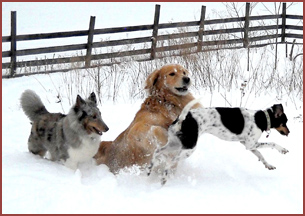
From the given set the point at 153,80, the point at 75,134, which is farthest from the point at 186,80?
the point at 75,134

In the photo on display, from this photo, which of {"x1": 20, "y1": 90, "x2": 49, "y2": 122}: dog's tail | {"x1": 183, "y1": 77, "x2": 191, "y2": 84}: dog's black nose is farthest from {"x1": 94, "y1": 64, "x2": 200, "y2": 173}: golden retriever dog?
{"x1": 20, "y1": 90, "x2": 49, "y2": 122}: dog's tail

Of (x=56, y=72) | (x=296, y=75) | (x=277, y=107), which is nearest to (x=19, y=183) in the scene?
(x=277, y=107)

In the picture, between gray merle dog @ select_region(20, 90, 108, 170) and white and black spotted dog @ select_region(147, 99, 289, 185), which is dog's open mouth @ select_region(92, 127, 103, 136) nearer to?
gray merle dog @ select_region(20, 90, 108, 170)

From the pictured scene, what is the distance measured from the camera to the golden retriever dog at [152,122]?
471 centimetres

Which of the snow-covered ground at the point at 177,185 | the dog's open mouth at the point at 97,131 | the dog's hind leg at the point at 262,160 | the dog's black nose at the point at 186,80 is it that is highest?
the dog's black nose at the point at 186,80

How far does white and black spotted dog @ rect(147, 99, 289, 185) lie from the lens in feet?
14.4

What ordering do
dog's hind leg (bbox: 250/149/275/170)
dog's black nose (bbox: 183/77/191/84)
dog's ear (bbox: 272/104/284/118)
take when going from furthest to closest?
dog's black nose (bbox: 183/77/191/84)
dog's ear (bbox: 272/104/284/118)
dog's hind leg (bbox: 250/149/275/170)

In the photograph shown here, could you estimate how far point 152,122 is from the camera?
478cm

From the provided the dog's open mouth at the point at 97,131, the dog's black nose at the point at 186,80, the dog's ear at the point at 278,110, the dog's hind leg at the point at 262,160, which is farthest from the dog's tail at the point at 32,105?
the dog's ear at the point at 278,110

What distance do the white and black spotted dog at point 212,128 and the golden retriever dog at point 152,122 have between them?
0.25 metres

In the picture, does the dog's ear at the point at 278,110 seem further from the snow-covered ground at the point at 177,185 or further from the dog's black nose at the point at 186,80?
the dog's black nose at the point at 186,80

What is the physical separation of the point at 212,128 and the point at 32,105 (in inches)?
93.3

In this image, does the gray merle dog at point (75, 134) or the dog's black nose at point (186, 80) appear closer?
the gray merle dog at point (75, 134)

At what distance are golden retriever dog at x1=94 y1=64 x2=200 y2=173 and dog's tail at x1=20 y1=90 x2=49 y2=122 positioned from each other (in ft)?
3.21
